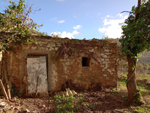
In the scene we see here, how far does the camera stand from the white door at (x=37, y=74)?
5.11 meters

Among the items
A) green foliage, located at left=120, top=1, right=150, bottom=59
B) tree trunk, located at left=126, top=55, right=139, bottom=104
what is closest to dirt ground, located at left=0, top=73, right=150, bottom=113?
tree trunk, located at left=126, top=55, right=139, bottom=104

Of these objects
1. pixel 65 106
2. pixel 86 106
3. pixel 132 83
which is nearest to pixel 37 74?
pixel 65 106

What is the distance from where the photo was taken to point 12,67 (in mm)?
5176

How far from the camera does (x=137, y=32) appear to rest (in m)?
3.81

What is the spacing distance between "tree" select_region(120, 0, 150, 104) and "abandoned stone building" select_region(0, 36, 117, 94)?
6.96 ft

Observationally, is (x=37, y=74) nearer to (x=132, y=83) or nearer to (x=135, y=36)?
(x=132, y=83)

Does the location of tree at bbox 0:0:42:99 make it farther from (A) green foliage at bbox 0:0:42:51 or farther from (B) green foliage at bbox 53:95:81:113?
(B) green foliage at bbox 53:95:81:113

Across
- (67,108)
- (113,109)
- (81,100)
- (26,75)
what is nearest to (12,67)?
(26,75)

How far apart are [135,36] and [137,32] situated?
15cm

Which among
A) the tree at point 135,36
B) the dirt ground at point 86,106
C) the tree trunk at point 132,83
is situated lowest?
the dirt ground at point 86,106

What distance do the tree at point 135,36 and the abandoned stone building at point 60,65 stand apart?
2.12m

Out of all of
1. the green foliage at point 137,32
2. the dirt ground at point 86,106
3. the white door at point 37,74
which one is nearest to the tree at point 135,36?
the green foliage at point 137,32

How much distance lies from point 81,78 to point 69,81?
2.39ft

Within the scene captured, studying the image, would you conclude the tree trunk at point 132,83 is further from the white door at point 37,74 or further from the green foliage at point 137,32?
the white door at point 37,74
